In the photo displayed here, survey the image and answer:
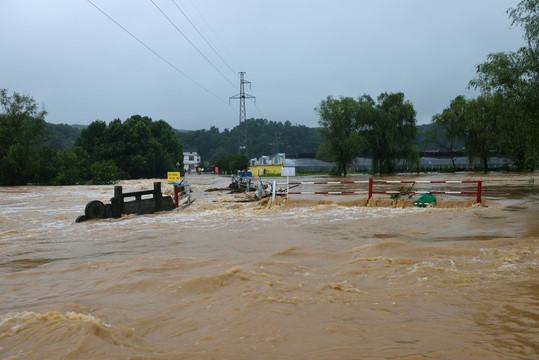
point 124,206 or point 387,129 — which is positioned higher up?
point 387,129

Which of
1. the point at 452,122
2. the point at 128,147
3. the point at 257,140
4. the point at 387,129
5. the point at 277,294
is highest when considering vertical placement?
the point at 257,140

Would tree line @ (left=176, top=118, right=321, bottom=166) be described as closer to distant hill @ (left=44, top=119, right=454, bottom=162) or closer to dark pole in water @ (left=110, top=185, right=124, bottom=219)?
distant hill @ (left=44, top=119, right=454, bottom=162)

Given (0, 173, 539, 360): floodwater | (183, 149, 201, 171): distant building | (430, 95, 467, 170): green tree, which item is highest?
(430, 95, 467, 170): green tree

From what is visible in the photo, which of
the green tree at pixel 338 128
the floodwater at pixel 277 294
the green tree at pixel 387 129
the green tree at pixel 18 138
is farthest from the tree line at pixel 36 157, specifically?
the floodwater at pixel 277 294

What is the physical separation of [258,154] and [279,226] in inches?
5562

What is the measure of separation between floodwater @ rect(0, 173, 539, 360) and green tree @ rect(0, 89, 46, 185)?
121 feet

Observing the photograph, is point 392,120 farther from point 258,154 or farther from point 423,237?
point 258,154

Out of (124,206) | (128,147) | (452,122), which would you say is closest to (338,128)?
(452,122)

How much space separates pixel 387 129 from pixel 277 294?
46275 mm

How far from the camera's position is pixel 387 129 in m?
47.7

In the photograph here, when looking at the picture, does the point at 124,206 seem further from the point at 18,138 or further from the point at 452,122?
the point at 452,122

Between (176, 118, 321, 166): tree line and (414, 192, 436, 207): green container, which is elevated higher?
(176, 118, 321, 166): tree line

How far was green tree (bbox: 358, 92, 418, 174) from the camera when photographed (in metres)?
47.4

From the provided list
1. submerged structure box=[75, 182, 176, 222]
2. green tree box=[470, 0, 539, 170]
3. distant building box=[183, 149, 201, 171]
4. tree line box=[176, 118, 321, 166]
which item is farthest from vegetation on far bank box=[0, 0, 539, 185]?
distant building box=[183, 149, 201, 171]
